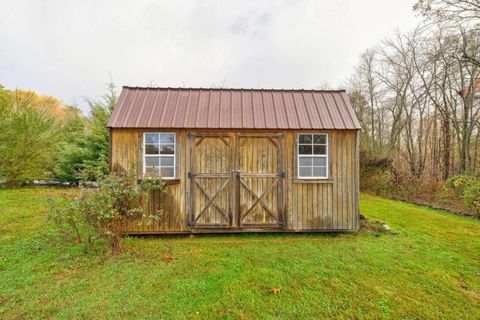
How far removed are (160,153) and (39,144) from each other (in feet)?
32.0

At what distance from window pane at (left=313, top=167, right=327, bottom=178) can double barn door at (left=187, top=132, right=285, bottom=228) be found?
848 mm

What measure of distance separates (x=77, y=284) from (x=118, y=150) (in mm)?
2997

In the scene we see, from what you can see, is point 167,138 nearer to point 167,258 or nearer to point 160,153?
point 160,153

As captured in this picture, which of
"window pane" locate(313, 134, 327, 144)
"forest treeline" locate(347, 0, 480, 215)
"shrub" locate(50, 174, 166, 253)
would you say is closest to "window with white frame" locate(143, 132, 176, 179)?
"shrub" locate(50, 174, 166, 253)

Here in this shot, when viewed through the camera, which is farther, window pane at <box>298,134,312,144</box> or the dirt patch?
the dirt patch

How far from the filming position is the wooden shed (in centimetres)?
560

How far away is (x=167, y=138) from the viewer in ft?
18.5

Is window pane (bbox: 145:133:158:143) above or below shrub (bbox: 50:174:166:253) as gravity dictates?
above

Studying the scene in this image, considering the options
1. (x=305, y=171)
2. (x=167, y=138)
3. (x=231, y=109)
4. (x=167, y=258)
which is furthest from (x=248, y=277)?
(x=231, y=109)

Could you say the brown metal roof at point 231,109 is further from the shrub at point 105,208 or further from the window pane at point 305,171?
the shrub at point 105,208

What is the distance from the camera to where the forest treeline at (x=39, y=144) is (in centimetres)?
1074

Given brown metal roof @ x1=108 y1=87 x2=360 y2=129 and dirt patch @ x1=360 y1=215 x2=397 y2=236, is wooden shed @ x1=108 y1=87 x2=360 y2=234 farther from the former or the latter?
dirt patch @ x1=360 y1=215 x2=397 y2=236

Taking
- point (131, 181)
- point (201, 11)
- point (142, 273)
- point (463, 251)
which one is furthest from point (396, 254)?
point (201, 11)

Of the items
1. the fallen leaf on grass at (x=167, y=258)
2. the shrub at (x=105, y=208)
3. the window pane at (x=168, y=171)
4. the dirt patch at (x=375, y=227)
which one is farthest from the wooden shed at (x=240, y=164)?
the fallen leaf on grass at (x=167, y=258)
